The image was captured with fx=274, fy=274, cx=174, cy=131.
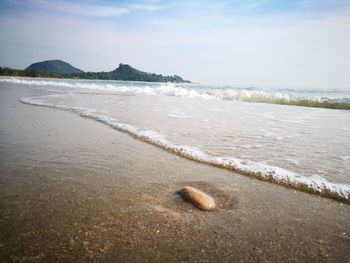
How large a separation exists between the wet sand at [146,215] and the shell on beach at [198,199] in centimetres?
11

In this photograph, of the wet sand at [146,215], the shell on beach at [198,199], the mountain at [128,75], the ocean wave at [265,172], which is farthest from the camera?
the mountain at [128,75]

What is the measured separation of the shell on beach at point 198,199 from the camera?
361 centimetres

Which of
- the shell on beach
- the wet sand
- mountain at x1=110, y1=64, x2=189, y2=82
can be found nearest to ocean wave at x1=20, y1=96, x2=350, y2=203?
the wet sand

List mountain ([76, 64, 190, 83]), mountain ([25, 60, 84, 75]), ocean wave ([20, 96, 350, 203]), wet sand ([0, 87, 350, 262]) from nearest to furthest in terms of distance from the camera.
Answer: wet sand ([0, 87, 350, 262])
ocean wave ([20, 96, 350, 203])
mountain ([76, 64, 190, 83])
mountain ([25, 60, 84, 75])

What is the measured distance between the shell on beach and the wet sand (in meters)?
0.11

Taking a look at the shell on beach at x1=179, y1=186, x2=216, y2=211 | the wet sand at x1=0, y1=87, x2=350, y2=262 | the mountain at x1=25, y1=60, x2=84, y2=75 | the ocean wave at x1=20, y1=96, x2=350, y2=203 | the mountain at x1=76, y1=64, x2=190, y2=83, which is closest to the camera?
the wet sand at x1=0, y1=87, x2=350, y2=262

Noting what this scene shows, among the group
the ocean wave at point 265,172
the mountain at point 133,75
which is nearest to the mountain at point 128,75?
the mountain at point 133,75

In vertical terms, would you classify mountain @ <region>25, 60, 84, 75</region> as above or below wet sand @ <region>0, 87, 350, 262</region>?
above

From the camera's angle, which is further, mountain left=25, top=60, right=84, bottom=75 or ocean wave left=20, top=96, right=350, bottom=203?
mountain left=25, top=60, right=84, bottom=75

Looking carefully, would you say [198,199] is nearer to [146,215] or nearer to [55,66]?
[146,215]

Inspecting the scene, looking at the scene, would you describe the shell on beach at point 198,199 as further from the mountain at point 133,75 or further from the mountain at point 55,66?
the mountain at point 55,66

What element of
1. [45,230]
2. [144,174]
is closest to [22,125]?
[144,174]

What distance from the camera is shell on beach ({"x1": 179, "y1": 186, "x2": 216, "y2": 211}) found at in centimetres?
361

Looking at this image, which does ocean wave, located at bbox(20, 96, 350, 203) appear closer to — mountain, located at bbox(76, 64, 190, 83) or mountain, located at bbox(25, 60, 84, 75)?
mountain, located at bbox(76, 64, 190, 83)
